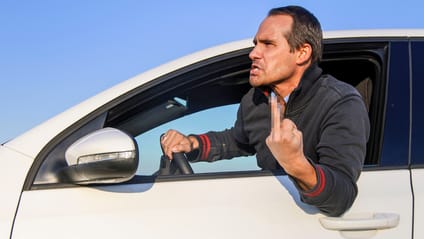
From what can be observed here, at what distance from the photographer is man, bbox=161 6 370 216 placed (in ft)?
5.39

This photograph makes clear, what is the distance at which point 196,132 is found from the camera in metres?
2.36

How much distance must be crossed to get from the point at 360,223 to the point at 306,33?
0.78m

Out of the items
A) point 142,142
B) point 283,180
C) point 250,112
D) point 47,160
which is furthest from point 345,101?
point 47,160

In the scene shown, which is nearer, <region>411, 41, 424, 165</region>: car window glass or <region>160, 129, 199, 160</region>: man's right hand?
<region>411, 41, 424, 165</region>: car window glass

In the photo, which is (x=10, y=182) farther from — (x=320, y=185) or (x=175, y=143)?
(x=320, y=185)

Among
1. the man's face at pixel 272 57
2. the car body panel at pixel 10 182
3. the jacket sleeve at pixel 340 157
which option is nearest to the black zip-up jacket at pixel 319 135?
the jacket sleeve at pixel 340 157

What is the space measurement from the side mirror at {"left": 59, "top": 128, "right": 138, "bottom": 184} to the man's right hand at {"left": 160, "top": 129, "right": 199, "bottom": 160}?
0.45m

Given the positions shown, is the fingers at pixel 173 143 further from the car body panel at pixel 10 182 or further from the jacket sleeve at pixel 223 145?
the car body panel at pixel 10 182

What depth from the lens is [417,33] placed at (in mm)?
2248

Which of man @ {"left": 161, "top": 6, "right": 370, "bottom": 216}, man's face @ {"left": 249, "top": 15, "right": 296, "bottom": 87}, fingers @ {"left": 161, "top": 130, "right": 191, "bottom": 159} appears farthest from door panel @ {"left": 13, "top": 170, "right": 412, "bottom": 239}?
man's face @ {"left": 249, "top": 15, "right": 296, "bottom": 87}

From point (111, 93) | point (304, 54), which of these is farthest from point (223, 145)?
point (111, 93)

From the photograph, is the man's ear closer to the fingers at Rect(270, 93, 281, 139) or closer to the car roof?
the car roof

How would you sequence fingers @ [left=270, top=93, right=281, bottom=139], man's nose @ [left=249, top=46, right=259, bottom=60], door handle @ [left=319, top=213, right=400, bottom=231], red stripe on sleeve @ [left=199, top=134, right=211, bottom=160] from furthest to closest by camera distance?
red stripe on sleeve @ [left=199, top=134, right=211, bottom=160], man's nose @ [left=249, top=46, right=259, bottom=60], door handle @ [left=319, top=213, right=400, bottom=231], fingers @ [left=270, top=93, right=281, bottom=139]

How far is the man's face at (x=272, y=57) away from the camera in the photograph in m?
2.17
